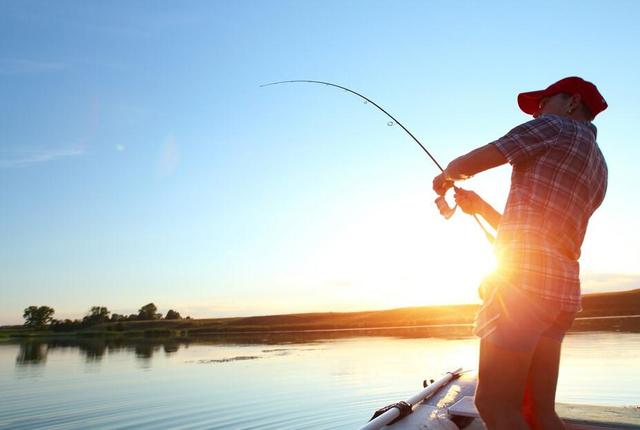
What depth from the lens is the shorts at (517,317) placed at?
2.55m

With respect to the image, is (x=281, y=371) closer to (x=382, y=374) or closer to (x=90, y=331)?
(x=382, y=374)

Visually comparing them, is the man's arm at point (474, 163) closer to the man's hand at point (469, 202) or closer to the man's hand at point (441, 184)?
the man's hand at point (441, 184)

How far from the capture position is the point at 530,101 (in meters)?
3.33

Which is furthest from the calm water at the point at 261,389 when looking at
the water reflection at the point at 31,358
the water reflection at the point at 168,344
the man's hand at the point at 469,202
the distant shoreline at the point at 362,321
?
the distant shoreline at the point at 362,321

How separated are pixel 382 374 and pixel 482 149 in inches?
712

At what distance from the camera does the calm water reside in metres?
12.8

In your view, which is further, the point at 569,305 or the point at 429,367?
the point at 429,367

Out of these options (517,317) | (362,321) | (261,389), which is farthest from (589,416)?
Answer: (362,321)

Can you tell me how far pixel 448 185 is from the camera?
334cm

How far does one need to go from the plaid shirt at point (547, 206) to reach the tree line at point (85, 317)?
139 meters

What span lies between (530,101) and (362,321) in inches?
3918

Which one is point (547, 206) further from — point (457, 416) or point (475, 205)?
point (457, 416)

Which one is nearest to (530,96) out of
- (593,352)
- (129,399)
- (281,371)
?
(129,399)

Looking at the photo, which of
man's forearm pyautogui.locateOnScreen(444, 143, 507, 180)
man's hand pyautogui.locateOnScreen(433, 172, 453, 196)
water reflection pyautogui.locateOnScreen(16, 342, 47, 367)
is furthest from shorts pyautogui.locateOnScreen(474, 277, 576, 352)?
water reflection pyautogui.locateOnScreen(16, 342, 47, 367)
